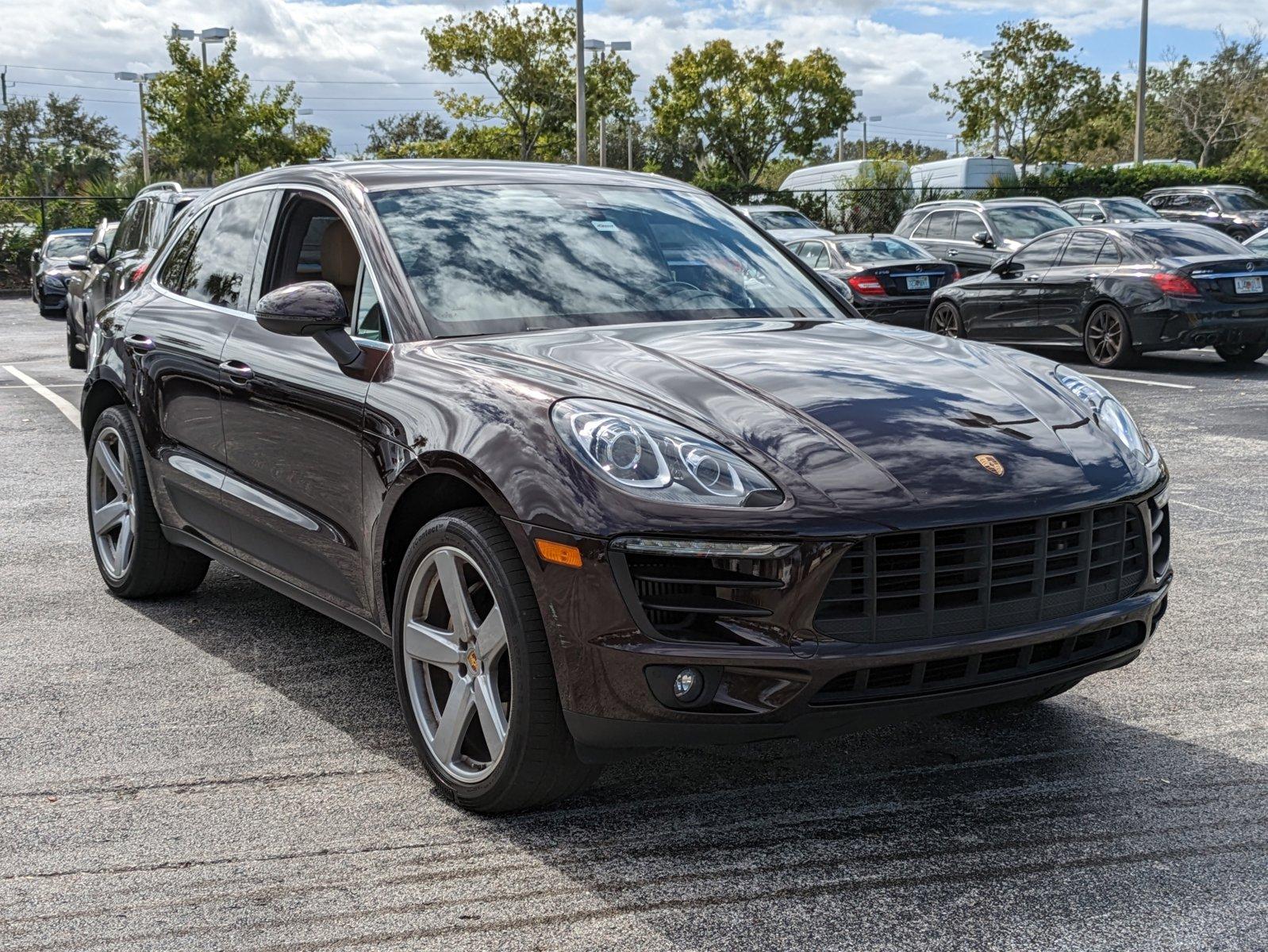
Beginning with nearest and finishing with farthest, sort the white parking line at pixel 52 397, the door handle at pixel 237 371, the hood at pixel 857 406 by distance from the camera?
the hood at pixel 857 406
the door handle at pixel 237 371
the white parking line at pixel 52 397

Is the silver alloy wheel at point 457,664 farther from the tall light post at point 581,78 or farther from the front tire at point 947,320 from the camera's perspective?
A: the tall light post at point 581,78

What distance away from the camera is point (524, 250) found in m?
4.51

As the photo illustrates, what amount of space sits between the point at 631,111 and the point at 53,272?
34.6m

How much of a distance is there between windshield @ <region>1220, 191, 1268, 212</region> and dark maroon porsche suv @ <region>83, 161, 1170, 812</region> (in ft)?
110

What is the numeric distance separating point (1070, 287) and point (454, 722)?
1308cm

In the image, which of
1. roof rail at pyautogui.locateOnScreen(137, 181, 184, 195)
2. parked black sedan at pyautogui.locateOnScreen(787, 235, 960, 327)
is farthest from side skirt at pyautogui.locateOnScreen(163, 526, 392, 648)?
parked black sedan at pyautogui.locateOnScreen(787, 235, 960, 327)

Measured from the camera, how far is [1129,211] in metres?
27.5

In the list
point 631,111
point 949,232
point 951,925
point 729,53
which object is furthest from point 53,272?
point 729,53

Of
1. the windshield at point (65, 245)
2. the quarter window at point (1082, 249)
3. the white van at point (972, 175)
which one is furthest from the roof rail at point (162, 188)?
the white van at point (972, 175)

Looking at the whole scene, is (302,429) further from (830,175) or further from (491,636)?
(830,175)

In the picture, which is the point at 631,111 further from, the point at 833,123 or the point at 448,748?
the point at 448,748

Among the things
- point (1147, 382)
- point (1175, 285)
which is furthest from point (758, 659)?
point (1175, 285)

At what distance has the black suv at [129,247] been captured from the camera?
13.5 metres

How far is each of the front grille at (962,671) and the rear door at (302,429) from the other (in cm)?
151
